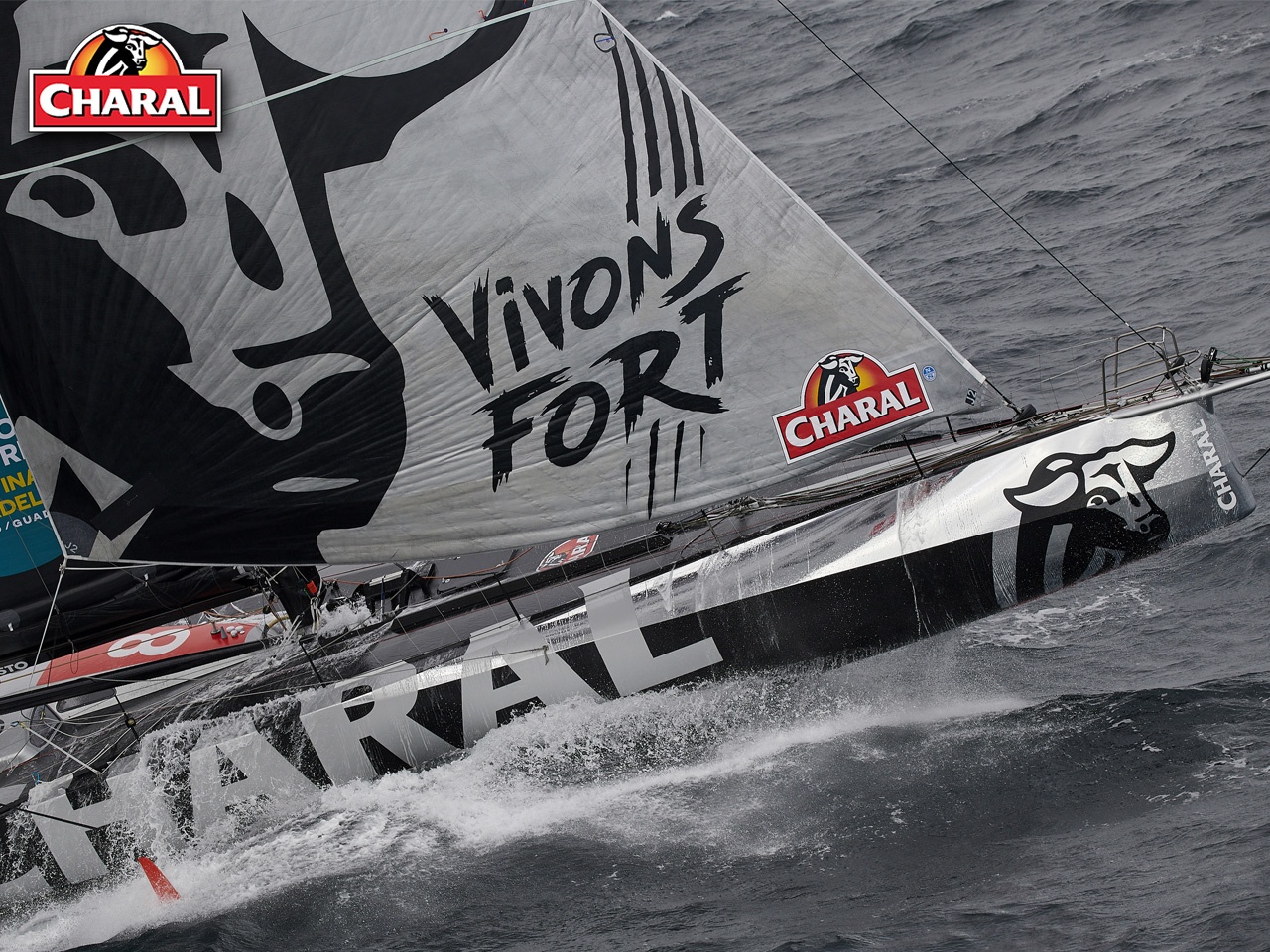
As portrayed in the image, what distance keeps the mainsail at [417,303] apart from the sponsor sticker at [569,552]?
5.31ft

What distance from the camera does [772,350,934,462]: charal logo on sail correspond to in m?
8.21

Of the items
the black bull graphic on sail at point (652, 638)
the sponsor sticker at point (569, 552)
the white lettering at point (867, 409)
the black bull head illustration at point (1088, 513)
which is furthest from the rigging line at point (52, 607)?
the black bull head illustration at point (1088, 513)

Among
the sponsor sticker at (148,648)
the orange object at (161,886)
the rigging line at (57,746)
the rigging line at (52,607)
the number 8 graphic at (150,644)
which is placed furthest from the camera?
the number 8 graphic at (150,644)

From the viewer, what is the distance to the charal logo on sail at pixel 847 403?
821 centimetres

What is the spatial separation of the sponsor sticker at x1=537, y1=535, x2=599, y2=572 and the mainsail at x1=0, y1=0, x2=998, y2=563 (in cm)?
162

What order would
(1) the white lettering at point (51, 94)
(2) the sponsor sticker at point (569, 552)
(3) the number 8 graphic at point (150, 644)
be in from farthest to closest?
→ 1. (3) the number 8 graphic at point (150, 644)
2. (2) the sponsor sticker at point (569, 552)
3. (1) the white lettering at point (51, 94)

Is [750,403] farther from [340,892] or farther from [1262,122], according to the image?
[1262,122]

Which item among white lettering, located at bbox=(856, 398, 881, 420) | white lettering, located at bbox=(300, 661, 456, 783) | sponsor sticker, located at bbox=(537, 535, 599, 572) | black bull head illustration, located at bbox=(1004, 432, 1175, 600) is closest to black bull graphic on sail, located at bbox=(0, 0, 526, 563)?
white lettering, located at bbox=(300, 661, 456, 783)

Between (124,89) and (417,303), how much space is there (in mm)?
2117

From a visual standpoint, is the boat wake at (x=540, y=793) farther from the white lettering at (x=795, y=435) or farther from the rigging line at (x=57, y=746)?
the white lettering at (x=795, y=435)

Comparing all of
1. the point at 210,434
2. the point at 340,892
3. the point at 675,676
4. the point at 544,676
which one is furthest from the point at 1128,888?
the point at 210,434

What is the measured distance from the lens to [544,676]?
29.7 ft

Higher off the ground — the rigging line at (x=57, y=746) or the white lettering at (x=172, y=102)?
the white lettering at (x=172, y=102)

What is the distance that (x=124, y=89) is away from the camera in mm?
7727
